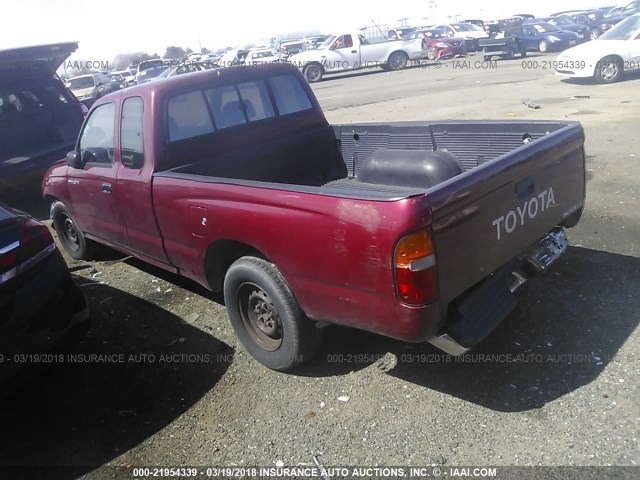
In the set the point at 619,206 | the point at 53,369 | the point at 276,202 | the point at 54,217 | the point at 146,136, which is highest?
the point at 146,136

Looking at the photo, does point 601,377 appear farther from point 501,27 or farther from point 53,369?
point 501,27

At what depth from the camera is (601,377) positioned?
3072 millimetres

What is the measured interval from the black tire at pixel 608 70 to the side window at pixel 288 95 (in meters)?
11.9

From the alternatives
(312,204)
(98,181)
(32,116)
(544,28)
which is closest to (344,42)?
(544,28)

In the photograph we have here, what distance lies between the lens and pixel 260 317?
11.5ft

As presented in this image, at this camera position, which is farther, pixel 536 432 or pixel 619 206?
pixel 619 206

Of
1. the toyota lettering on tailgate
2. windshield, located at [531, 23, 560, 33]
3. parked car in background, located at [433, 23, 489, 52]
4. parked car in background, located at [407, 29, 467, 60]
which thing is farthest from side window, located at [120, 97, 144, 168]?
parked car in background, located at [433, 23, 489, 52]

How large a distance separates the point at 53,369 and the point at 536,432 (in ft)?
9.96

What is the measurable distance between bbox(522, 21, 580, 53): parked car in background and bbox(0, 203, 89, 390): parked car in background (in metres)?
24.2

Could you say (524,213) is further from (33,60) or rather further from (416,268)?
(33,60)

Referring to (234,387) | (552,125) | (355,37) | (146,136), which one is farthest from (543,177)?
(355,37)

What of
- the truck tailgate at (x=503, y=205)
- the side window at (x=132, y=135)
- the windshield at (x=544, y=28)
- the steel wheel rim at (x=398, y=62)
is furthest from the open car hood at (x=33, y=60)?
the windshield at (x=544, y=28)

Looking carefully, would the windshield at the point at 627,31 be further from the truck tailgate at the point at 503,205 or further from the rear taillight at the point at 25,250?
the rear taillight at the point at 25,250

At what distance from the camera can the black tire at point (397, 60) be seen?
2497 cm
